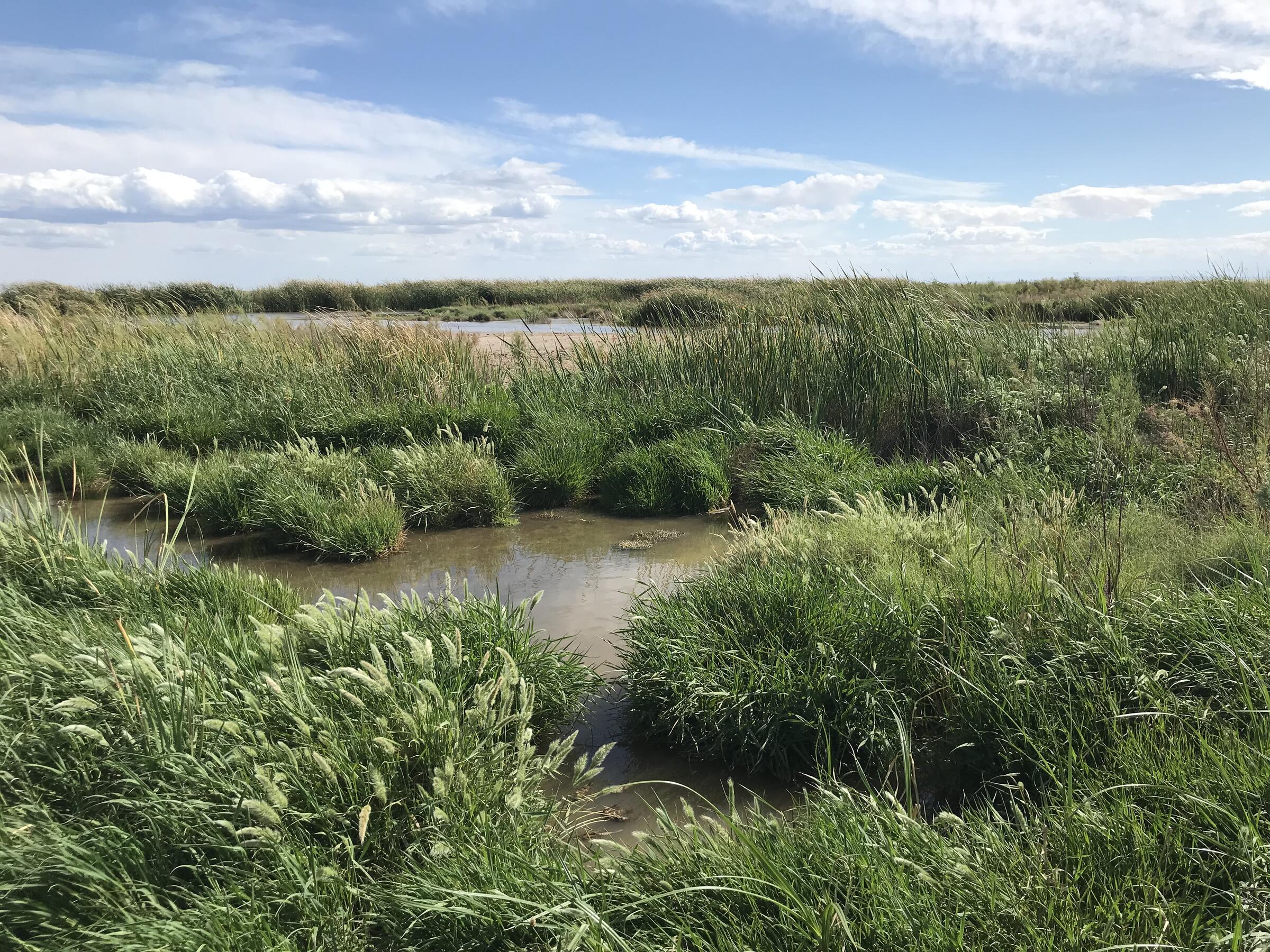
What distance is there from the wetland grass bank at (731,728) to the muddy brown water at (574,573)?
97 millimetres

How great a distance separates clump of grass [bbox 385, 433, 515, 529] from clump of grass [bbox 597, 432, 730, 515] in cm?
102

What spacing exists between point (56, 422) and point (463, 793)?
33.8 ft

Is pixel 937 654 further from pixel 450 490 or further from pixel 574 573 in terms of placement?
pixel 450 490

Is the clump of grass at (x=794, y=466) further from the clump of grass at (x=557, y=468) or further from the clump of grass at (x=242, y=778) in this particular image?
the clump of grass at (x=242, y=778)

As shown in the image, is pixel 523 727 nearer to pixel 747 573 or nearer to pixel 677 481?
pixel 747 573

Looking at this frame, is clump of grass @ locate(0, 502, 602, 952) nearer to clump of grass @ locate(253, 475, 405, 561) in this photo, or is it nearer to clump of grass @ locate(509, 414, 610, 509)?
clump of grass @ locate(253, 475, 405, 561)

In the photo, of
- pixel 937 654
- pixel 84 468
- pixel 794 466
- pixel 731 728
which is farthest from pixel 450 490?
pixel 937 654

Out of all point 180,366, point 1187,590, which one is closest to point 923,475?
point 1187,590

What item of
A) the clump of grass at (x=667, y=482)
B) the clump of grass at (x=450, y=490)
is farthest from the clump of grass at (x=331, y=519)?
the clump of grass at (x=667, y=482)

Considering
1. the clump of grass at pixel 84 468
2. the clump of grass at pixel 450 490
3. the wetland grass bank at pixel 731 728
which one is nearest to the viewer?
the wetland grass bank at pixel 731 728

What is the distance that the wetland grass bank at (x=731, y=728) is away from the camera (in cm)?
219

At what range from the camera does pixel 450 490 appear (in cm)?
771

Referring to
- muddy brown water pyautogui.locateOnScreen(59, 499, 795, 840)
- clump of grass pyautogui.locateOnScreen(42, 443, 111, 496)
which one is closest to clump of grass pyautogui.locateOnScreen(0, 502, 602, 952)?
muddy brown water pyautogui.locateOnScreen(59, 499, 795, 840)

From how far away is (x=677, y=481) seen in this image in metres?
8.07
